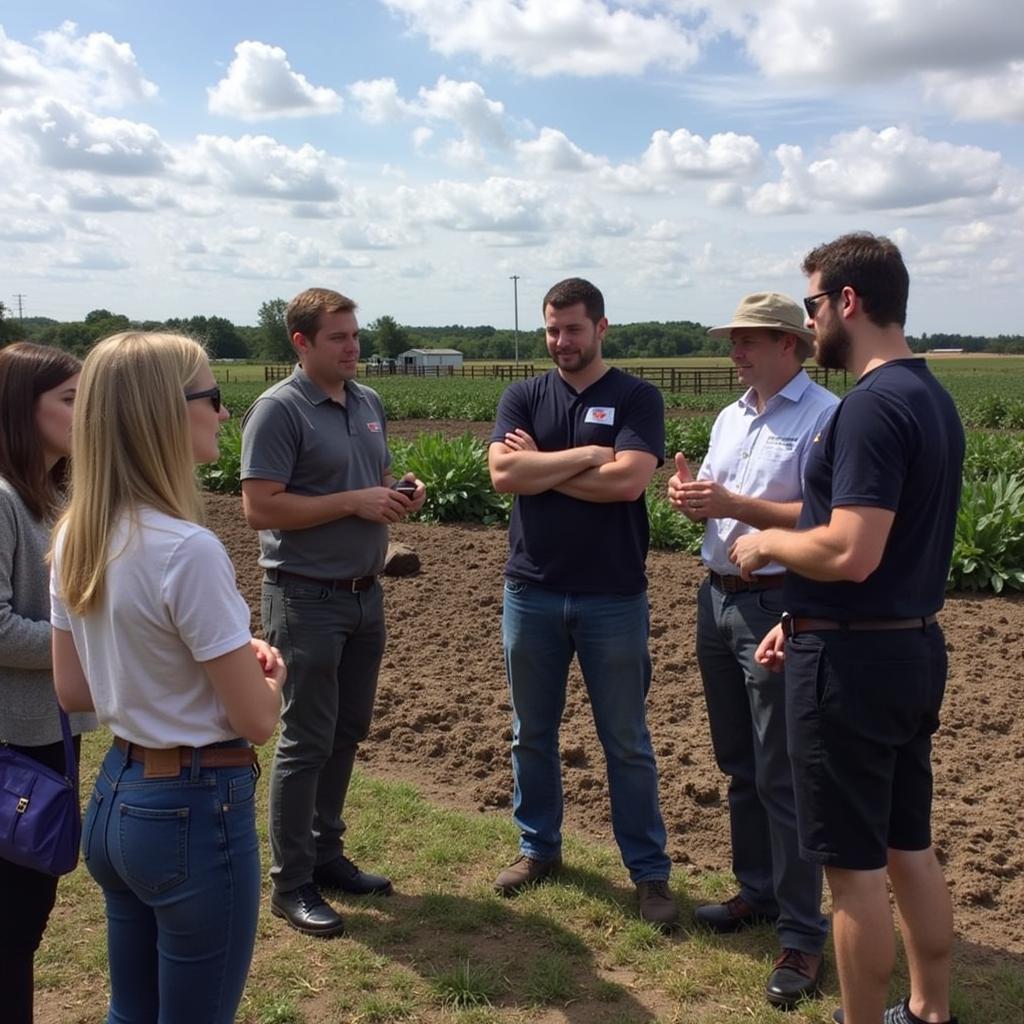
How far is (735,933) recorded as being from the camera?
13.8 ft

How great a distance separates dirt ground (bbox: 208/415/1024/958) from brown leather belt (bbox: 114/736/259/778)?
291 centimetres

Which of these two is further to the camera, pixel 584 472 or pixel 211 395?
pixel 584 472

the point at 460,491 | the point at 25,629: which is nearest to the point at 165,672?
the point at 25,629

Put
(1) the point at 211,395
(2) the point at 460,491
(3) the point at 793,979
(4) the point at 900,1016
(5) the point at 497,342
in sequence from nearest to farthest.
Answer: (1) the point at 211,395
(4) the point at 900,1016
(3) the point at 793,979
(2) the point at 460,491
(5) the point at 497,342

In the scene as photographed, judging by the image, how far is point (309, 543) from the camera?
4.34 metres

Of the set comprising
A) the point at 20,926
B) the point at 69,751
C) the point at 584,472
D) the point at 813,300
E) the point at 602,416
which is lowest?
the point at 20,926

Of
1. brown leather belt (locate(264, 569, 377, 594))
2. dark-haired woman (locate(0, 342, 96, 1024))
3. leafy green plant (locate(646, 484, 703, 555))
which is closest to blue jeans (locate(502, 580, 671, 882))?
brown leather belt (locate(264, 569, 377, 594))

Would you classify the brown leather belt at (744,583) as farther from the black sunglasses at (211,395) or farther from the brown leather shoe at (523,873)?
the black sunglasses at (211,395)

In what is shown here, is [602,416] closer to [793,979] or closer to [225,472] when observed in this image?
[793,979]

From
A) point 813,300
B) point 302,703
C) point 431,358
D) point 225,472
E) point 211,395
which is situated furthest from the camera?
point 431,358

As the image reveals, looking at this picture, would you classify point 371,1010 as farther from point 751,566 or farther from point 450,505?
point 450,505

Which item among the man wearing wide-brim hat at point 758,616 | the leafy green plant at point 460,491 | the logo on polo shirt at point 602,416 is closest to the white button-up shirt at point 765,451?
the man wearing wide-brim hat at point 758,616

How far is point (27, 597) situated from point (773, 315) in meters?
2.73

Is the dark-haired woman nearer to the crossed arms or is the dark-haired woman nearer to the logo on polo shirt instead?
the crossed arms
